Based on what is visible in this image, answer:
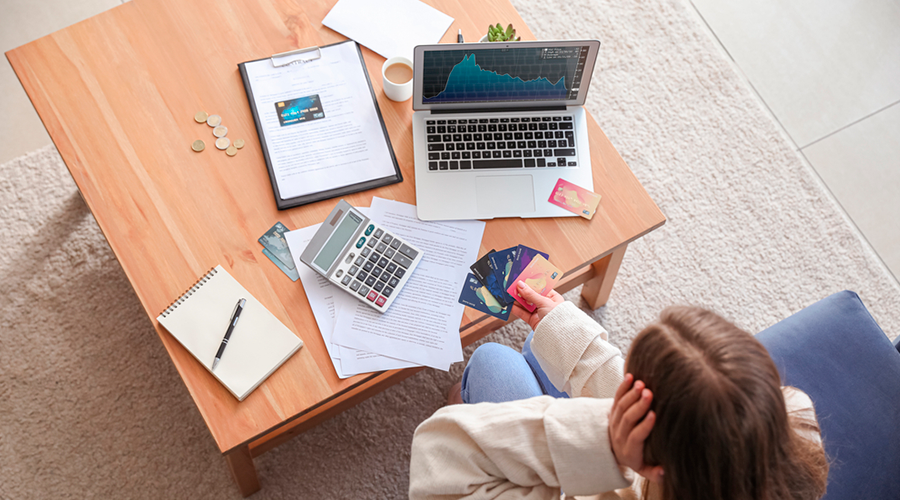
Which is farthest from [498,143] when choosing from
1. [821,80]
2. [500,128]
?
[821,80]

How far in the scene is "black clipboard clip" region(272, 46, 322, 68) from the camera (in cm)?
128

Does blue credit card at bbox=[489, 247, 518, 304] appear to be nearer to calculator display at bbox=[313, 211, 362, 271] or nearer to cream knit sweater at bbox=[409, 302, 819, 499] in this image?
cream knit sweater at bbox=[409, 302, 819, 499]

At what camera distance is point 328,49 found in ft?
4.28

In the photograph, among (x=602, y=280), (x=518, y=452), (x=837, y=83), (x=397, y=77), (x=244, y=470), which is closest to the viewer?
(x=518, y=452)

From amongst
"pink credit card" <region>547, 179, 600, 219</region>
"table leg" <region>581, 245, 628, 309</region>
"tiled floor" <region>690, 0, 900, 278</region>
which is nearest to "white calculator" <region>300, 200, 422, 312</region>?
"pink credit card" <region>547, 179, 600, 219</region>

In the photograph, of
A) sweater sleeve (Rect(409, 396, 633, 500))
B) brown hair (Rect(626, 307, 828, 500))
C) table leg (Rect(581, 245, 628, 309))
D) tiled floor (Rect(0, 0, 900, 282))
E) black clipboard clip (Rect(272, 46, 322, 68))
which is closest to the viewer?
brown hair (Rect(626, 307, 828, 500))

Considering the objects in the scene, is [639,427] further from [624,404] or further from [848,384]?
[848,384]

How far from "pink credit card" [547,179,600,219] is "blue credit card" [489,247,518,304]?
143mm

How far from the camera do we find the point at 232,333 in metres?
1.08

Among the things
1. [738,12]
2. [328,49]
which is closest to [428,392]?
[328,49]

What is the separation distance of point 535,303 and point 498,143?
0.34m

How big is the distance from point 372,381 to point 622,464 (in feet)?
1.67

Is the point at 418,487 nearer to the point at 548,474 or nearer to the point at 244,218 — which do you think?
the point at 548,474

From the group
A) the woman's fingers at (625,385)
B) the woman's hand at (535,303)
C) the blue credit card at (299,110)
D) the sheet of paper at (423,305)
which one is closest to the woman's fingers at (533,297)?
the woman's hand at (535,303)
